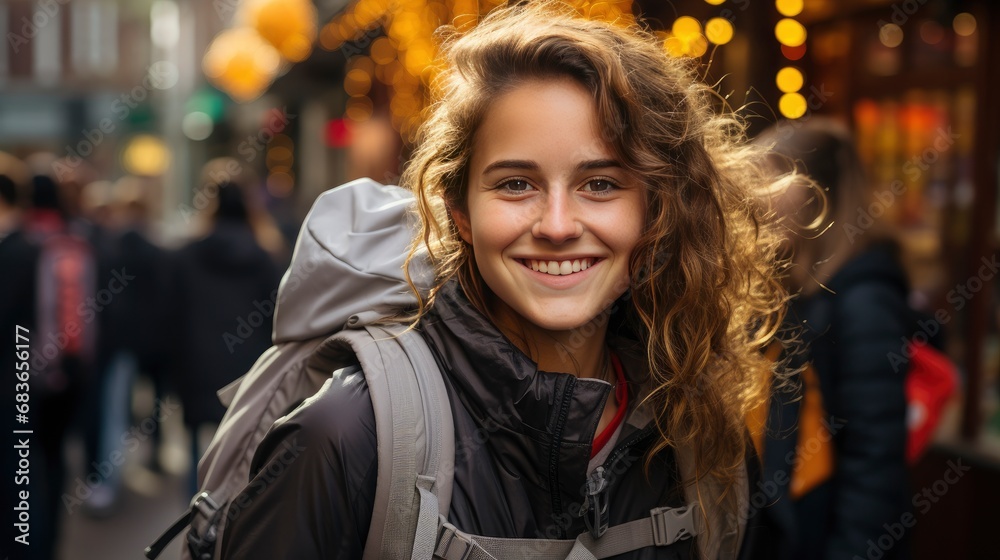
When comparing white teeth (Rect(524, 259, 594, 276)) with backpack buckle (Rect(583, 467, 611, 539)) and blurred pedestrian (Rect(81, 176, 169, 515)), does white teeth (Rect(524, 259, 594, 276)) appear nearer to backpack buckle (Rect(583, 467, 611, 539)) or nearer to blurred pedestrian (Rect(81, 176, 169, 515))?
backpack buckle (Rect(583, 467, 611, 539))

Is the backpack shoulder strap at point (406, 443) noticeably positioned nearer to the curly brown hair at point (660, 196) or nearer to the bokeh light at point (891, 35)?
the curly brown hair at point (660, 196)

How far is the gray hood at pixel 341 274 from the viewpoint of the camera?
179 cm

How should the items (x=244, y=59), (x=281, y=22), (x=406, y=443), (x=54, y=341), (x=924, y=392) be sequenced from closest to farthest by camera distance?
1. (x=406, y=443)
2. (x=924, y=392)
3. (x=54, y=341)
4. (x=281, y=22)
5. (x=244, y=59)

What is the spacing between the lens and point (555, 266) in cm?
171

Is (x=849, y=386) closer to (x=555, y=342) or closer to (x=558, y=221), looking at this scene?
(x=555, y=342)

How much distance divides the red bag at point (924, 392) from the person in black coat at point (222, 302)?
13.0 feet

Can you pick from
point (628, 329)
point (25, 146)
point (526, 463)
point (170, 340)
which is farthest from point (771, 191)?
point (25, 146)

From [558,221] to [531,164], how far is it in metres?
0.12

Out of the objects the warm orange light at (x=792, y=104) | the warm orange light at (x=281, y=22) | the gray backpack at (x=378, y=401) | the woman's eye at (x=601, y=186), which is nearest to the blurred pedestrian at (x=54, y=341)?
the warm orange light at (x=281, y=22)

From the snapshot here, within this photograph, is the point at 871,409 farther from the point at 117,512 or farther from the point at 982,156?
the point at 117,512

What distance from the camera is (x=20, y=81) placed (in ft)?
114

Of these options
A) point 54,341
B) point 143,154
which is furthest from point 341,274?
point 143,154

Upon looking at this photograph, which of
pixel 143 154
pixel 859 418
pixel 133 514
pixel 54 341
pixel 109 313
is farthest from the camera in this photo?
pixel 143 154

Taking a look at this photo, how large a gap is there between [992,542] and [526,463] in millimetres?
4129
